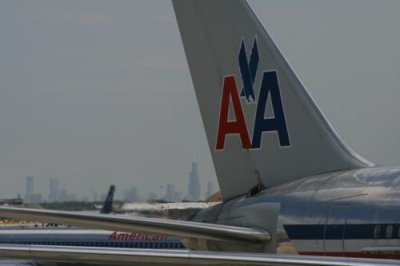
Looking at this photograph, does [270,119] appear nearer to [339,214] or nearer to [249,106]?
[249,106]

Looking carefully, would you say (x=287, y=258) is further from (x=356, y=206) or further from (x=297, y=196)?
(x=297, y=196)

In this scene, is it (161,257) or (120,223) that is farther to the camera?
(120,223)

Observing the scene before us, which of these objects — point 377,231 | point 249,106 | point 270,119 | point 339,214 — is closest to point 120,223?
point 339,214

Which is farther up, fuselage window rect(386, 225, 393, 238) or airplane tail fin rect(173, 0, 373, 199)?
airplane tail fin rect(173, 0, 373, 199)

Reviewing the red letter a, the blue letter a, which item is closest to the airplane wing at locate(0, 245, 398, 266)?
the blue letter a

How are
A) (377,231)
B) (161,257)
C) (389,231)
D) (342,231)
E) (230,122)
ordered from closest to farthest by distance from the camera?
1. (161,257)
2. (389,231)
3. (377,231)
4. (342,231)
5. (230,122)

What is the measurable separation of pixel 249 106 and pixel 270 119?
40cm

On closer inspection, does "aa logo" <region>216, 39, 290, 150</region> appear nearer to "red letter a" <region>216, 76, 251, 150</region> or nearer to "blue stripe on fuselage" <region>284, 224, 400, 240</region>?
"red letter a" <region>216, 76, 251, 150</region>

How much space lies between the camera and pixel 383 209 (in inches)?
478

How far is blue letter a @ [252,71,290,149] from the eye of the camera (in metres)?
15.2

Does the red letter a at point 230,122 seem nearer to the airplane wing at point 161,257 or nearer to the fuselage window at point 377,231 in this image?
the fuselage window at point 377,231

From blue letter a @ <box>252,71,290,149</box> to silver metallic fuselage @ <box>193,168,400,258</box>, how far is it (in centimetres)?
113

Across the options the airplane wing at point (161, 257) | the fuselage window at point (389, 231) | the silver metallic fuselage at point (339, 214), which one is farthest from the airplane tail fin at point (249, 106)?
the airplane wing at point (161, 257)

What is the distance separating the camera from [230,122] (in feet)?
52.3
